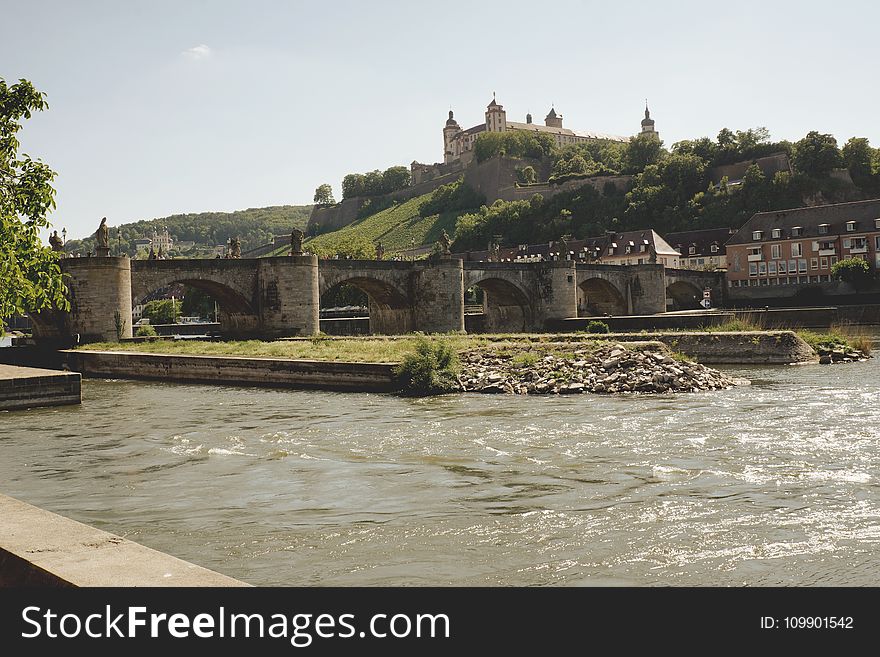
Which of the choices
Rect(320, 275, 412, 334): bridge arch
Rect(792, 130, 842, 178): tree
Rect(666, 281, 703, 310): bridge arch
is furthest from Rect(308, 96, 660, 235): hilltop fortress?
Rect(320, 275, 412, 334): bridge arch

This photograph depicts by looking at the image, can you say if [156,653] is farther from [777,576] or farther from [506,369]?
[506,369]

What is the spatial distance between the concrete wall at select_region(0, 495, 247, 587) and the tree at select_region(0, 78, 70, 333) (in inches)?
260

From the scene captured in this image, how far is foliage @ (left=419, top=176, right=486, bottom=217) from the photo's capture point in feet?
520

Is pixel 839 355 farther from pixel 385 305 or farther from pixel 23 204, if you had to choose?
pixel 23 204

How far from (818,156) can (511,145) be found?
218ft

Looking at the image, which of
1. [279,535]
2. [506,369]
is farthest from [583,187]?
[279,535]

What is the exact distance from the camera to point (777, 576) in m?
8.56

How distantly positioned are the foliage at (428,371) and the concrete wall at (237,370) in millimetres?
746

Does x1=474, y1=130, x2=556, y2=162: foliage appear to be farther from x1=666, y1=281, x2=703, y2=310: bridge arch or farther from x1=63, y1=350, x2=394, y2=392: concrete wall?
x1=63, y1=350, x2=394, y2=392: concrete wall

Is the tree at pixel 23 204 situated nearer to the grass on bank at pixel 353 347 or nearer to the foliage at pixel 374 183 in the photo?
the grass on bank at pixel 353 347

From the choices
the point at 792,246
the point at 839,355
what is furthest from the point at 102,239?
the point at 792,246

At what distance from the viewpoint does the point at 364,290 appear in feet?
188

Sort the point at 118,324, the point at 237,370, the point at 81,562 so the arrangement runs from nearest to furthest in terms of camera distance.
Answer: the point at 81,562, the point at 237,370, the point at 118,324

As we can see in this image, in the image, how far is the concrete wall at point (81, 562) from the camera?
4.57 m
